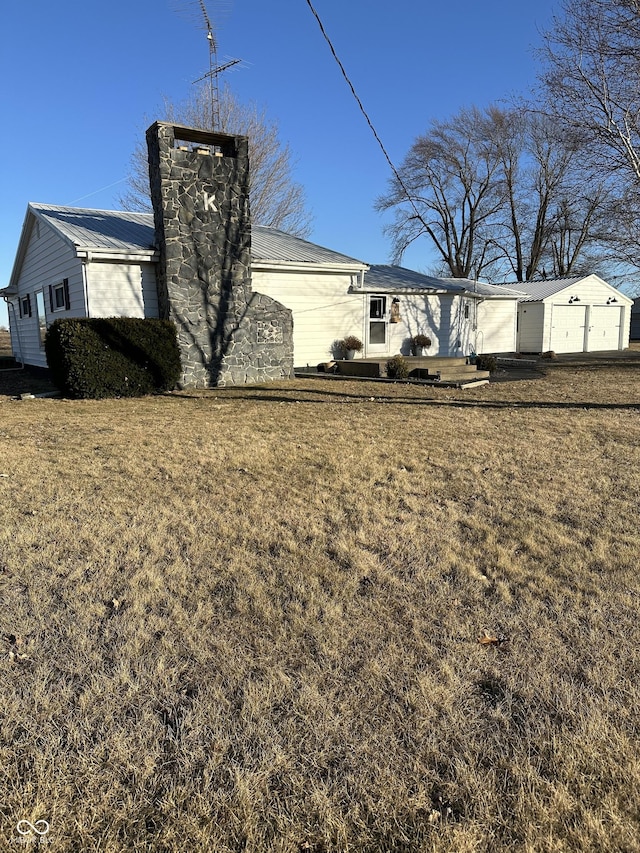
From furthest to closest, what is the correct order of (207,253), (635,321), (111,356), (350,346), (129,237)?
(635,321)
(350,346)
(129,237)
(207,253)
(111,356)

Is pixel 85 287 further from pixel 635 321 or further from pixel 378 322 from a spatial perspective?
pixel 635 321

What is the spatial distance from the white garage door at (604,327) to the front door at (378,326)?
13966mm

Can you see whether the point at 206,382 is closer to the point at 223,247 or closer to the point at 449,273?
the point at 223,247

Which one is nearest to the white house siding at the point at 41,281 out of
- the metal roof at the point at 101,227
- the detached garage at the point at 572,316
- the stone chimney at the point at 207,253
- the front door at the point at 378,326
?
the metal roof at the point at 101,227

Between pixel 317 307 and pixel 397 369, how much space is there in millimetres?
3380

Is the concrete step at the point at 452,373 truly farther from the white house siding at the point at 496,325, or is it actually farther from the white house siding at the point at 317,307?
the white house siding at the point at 496,325

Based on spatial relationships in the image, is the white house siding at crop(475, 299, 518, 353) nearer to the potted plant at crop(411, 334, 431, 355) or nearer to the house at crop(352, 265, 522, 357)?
the house at crop(352, 265, 522, 357)

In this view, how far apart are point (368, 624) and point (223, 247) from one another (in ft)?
35.7

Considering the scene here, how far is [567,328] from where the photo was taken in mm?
24844

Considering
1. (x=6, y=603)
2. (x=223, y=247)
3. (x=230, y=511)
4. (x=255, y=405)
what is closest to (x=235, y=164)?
(x=223, y=247)

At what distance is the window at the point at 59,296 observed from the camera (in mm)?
12734

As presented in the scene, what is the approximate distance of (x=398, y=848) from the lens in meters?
1.49

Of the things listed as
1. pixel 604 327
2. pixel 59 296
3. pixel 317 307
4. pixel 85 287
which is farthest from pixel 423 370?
pixel 604 327

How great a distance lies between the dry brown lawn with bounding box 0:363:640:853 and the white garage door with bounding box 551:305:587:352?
21.1 meters
